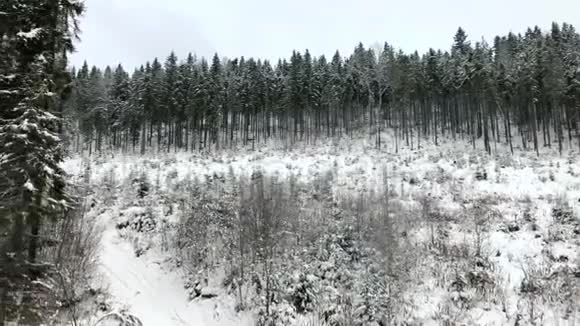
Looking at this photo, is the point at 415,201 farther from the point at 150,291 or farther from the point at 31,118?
the point at 31,118

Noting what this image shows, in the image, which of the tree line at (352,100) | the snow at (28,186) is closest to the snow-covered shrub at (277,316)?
the snow at (28,186)

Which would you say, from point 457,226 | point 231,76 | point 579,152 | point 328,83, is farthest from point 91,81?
point 579,152

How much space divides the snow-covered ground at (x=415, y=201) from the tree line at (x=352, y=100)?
14807 millimetres

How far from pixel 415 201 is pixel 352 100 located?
43548mm

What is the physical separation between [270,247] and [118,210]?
10742 millimetres

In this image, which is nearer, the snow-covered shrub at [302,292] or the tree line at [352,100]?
Answer: the snow-covered shrub at [302,292]

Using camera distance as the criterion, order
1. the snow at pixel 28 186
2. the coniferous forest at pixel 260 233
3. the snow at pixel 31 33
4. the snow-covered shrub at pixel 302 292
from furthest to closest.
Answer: the snow-covered shrub at pixel 302 292 → the snow at pixel 31 33 → the coniferous forest at pixel 260 233 → the snow at pixel 28 186

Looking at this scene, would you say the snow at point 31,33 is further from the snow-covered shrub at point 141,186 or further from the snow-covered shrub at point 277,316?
the snow-covered shrub at point 141,186

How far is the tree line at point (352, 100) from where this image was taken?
54.8 meters

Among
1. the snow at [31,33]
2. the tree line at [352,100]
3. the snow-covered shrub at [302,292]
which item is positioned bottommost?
the snow-covered shrub at [302,292]

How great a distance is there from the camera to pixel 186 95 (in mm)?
63750

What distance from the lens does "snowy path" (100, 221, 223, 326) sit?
17016 mm

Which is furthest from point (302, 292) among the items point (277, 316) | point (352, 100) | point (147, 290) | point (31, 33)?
point (352, 100)

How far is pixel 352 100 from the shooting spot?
6762cm
